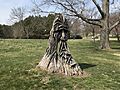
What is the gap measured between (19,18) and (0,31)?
23.2 feet

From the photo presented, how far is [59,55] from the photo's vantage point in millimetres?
10195

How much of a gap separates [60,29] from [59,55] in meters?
1.01

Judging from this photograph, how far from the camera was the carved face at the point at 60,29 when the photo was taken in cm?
1027

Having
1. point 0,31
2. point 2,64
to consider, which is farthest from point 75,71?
point 0,31

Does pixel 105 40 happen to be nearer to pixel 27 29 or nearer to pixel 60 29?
pixel 60 29

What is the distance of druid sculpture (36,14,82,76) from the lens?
32.7 feet

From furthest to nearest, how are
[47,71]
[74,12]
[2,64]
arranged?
[74,12], [2,64], [47,71]

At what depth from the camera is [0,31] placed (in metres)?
64.8

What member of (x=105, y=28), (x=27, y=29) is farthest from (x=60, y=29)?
(x=27, y=29)

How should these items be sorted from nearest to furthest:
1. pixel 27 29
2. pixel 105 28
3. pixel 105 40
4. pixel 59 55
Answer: pixel 59 55, pixel 105 28, pixel 105 40, pixel 27 29

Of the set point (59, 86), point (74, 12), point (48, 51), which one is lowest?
point (59, 86)

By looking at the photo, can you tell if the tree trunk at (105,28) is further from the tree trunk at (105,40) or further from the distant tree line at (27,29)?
the distant tree line at (27,29)

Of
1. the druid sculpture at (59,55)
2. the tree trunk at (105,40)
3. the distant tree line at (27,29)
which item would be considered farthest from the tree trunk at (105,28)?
the distant tree line at (27,29)

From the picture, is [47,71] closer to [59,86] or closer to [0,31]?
[59,86]
